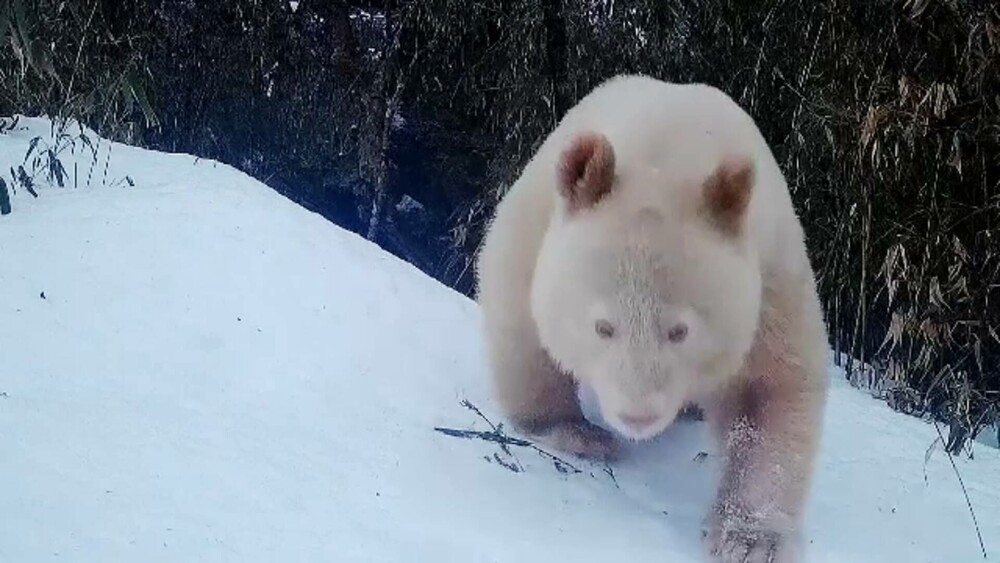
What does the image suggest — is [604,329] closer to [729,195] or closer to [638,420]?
[638,420]

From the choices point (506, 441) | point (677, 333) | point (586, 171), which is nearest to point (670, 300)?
point (677, 333)

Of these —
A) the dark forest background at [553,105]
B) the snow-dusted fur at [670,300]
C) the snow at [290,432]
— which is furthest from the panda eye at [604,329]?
the dark forest background at [553,105]

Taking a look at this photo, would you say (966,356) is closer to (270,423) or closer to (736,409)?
(736,409)

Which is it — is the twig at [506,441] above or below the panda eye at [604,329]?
below

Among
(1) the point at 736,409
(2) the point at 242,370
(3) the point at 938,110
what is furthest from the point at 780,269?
(3) the point at 938,110

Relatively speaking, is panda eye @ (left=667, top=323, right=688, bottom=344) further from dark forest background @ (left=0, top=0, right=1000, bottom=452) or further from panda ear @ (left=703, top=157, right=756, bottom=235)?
dark forest background @ (left=0, top=0, right=1000, bottom=452)

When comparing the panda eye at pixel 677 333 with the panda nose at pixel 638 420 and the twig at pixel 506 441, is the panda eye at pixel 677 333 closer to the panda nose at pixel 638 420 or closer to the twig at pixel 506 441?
the panda nose at pixel 638 420

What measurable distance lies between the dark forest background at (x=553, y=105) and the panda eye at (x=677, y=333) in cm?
198

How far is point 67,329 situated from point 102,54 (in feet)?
19.9

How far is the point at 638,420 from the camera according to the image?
2.65 metres

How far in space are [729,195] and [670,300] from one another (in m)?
0.35

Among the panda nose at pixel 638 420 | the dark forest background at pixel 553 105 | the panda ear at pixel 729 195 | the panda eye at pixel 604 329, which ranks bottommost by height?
the dark forest background at pixel 553 105

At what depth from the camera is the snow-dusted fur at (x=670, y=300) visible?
2633mm

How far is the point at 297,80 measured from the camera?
9789 mm
